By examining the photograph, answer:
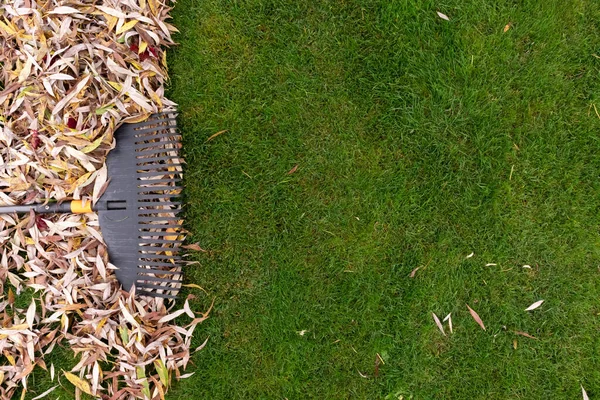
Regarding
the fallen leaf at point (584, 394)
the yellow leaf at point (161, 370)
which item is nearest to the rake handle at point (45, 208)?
the yellow leaf at point (161, 370)

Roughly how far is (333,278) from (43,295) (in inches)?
65.9

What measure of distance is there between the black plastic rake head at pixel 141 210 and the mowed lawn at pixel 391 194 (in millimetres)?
183

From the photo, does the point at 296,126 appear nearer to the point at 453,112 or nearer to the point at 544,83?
the point at 453,112

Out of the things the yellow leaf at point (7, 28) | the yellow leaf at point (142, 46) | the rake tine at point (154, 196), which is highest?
the yellow leaf at point (142, 46)

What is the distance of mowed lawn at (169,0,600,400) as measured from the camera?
211cm

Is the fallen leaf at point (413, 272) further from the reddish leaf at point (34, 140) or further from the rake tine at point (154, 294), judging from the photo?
the reddish leaf at point (34, 140)

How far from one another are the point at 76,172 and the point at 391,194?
1756 mm

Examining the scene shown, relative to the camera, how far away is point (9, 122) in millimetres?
2084

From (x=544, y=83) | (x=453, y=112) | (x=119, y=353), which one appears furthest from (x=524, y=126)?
(x=119, y=353)

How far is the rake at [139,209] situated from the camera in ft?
6.63

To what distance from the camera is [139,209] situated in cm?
202

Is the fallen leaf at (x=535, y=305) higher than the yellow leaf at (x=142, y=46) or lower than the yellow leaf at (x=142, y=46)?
lower

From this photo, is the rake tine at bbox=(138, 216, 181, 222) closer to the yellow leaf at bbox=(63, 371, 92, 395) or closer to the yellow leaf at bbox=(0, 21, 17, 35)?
the yellow leaf at bbox=(63, 371, 92, 395)

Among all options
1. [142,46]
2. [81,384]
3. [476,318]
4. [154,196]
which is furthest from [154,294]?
[476,318]
